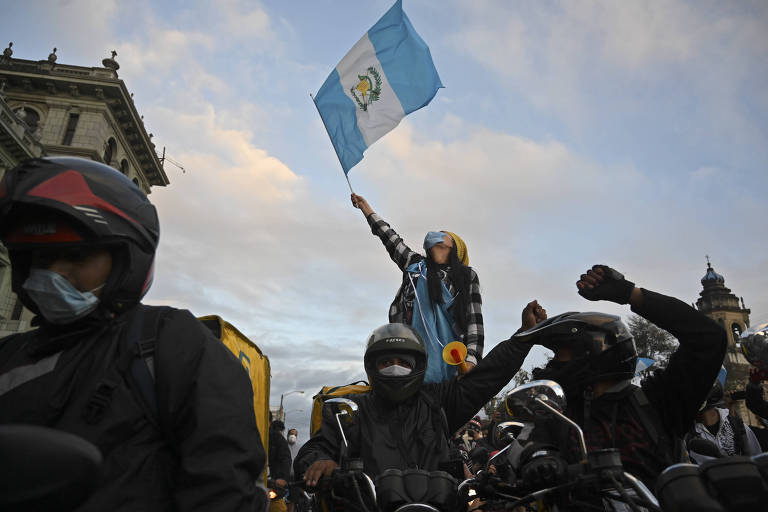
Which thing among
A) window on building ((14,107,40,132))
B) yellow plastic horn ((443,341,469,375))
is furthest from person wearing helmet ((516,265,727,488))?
window on building ((14,107,40,132))

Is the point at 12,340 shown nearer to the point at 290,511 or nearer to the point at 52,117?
the point at 290,511

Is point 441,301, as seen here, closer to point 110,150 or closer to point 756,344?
point 756,344

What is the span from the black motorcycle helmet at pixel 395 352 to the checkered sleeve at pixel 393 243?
5.06 ft

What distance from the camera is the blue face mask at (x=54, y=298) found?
1.54 meters

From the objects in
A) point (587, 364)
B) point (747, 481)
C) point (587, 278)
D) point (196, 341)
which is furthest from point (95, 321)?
point (587, 278)

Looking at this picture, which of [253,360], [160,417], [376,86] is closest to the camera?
[160,417]

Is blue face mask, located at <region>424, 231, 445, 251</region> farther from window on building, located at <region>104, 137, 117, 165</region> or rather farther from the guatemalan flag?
window on building, located at <region>104, 137, 117, 165</region>

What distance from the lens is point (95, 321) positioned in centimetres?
160

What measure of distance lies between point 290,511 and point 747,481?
949 centimetres

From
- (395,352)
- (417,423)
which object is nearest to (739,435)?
(417,423)

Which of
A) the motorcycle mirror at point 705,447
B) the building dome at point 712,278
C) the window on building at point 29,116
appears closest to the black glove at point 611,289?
the motorcycle mirror at point 705,447

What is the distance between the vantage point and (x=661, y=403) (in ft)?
8.42

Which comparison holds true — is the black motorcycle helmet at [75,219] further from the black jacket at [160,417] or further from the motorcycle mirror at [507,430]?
the motorcycle mirror at [507,430]

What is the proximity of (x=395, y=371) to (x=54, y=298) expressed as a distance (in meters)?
2.14
